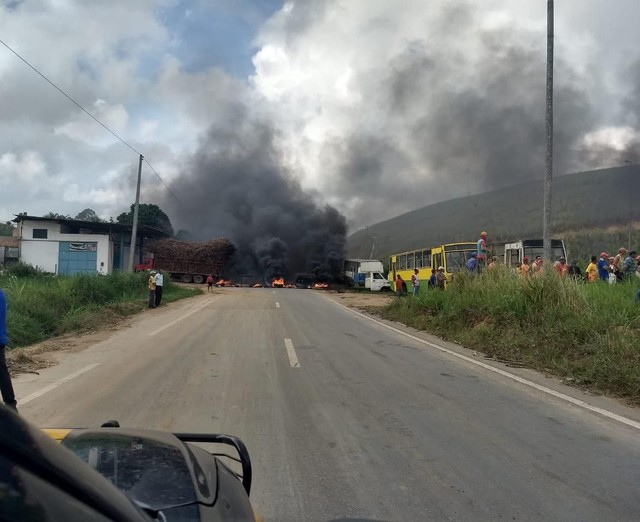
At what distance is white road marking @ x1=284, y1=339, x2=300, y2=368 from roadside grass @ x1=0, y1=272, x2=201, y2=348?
19.1 ft

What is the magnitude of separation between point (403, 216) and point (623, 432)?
10017 cm

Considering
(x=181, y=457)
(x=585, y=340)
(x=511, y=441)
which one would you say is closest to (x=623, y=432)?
(x=511, y=441)

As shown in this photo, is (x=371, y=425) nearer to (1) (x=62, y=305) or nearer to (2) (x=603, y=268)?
(2) (x=603, y=268)

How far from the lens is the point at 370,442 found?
503 cm

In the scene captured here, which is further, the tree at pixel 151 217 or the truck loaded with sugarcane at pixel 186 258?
the tree at pixel 151 217

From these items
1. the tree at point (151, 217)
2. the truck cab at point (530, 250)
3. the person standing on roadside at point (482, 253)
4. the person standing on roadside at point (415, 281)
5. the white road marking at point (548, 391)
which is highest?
the tree at point (151, 217)

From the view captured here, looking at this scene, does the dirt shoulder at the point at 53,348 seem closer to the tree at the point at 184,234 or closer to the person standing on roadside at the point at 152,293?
the person standing on roadside at the point at 152,293

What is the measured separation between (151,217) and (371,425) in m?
72.7

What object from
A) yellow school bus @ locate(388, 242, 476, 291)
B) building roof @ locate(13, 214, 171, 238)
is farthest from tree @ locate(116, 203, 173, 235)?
yellow school bus @ locate(388, 242, 476, 291)

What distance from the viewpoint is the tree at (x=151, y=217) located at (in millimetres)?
72625

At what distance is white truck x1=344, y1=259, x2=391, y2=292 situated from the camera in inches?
1720

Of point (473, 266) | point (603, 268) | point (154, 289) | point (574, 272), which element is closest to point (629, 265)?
point (603, 268)

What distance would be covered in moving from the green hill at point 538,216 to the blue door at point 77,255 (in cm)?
2869

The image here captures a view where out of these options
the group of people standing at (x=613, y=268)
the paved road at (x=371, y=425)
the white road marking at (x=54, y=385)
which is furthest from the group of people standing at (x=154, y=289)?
the group of people standing at (x=613, y=268)
